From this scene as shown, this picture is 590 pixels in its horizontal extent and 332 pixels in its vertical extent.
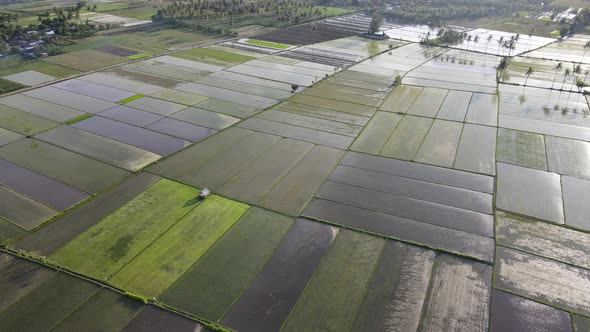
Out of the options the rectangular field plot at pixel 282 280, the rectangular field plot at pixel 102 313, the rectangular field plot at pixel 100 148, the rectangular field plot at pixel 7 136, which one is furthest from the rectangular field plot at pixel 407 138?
the rectangular field plot at pixel 7 136

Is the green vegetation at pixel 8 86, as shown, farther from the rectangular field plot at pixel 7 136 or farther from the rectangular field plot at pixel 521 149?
the rectangular field plot at pixel 521 149

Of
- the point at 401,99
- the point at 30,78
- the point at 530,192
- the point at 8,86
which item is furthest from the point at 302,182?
the point at 30,78

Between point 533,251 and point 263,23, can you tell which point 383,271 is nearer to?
point 533,251

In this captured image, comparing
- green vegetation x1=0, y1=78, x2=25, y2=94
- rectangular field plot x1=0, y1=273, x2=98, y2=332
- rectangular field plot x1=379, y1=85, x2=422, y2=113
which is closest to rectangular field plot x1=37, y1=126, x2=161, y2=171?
rectangular field plot x1=0, y1=273, x2=98, y2=332

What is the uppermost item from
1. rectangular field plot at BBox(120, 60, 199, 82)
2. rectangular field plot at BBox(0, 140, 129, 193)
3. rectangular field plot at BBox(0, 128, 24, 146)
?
rectangular field plot at BBox(120, 60, 199, 82)

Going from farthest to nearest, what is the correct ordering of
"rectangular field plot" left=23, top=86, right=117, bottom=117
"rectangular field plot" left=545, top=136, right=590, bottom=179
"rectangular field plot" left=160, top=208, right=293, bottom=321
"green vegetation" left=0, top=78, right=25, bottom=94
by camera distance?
"green vegetation" left=0, top=78, right=25, bottom=94 < "rectangular field plot" left=23, top=86, right=117, bottom=117 < "rectangular field plot" left=545, top=136, right=590, bottom=179 < "rectangular field plot" left=160, top=208, right=293, bottom=321

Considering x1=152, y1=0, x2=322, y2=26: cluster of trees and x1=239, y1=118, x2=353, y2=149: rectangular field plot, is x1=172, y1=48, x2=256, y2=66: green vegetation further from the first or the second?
x1=239, y1=118, x2=353, y2=149: rectangular field plot
